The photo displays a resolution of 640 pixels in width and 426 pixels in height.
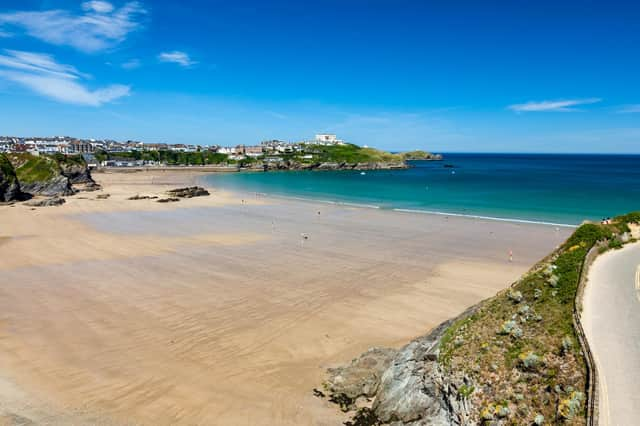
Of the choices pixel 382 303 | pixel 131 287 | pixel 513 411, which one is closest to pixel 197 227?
pixel 131 287

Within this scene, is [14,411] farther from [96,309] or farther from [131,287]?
[131,287]

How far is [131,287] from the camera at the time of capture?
66.7 feet

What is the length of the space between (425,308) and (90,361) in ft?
45.1

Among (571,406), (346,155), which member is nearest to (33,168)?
(571,406)

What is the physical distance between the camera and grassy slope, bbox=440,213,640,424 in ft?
26.0

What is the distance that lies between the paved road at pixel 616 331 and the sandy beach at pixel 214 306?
620 centimetres

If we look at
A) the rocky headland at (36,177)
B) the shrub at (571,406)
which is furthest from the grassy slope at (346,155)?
the shrub at (571,406)

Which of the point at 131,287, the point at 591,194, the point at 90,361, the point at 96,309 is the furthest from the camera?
the point at 591,194

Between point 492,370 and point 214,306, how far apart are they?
41.5 ft

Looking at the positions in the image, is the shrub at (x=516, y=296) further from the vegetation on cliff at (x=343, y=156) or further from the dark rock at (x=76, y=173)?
the vegetation on cliff at (x=343, y=156)

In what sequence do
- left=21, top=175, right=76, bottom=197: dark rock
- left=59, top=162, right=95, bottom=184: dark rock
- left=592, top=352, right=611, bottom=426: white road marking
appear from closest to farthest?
left=592, top=352, right=611, bottom=426: white road marking
left=21, top=175, right=76, bottom=197: dark rock
left=59, top=162, right=95, bottom=184: dark rock

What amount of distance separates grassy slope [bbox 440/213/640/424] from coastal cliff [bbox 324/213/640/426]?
2cm

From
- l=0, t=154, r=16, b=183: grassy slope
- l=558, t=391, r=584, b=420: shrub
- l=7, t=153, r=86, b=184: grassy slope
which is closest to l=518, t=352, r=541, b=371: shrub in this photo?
l=558, t=391, r=584, b=420: shrub

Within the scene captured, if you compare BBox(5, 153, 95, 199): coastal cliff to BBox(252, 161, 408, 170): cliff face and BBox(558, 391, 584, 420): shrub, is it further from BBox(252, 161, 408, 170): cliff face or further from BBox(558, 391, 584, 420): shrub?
BBox(252, 161, 408, 170): cliff face
